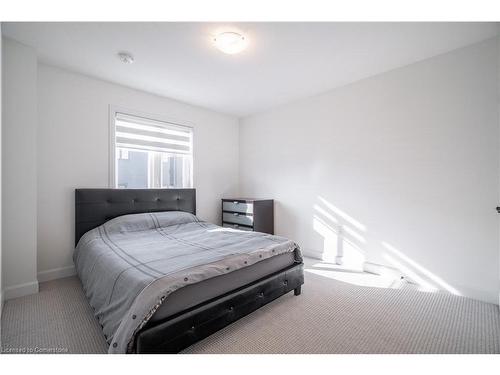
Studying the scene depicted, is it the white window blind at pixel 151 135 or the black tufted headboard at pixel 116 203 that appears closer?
the black tufted headboard at pixel 116 203

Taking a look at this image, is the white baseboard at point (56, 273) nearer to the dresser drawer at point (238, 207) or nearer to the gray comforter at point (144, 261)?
the gray comforter at point (144, 261)

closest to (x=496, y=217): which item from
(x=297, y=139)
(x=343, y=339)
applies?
(x=343, y=339)

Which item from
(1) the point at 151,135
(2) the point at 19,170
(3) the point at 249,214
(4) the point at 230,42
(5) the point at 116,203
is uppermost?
(4) the point at 230,42

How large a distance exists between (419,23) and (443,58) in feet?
2.41

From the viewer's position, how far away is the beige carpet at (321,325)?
150 cm

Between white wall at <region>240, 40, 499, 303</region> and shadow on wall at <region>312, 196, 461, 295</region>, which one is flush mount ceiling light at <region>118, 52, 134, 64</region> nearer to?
white wall at <region>240, 40, 499, 303</region>

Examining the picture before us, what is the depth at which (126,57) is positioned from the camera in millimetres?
2348

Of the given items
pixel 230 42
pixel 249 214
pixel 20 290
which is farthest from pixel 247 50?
pixel 20 290

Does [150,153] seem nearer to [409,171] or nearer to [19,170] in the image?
[19,170]

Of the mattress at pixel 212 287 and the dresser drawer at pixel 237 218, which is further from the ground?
the dresser drawer at pixel 237 218

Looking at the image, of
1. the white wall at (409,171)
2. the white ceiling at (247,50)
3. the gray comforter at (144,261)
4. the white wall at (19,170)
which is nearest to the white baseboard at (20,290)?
the white wall at (19,170)

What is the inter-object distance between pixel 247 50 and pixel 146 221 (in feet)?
7.65

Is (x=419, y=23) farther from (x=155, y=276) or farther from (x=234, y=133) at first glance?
(x=234, y=133)

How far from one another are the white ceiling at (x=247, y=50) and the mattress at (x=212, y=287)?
6.66 ft
